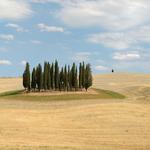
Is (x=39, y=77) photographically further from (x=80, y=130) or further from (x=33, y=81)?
(x=80, y=130)

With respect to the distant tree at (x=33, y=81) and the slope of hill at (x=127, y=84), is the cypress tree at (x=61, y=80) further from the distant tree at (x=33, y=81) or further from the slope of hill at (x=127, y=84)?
the slope of hill at (x=127, y=84)

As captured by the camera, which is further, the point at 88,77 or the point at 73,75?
the point at 88,77

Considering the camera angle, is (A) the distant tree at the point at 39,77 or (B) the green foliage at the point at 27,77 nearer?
(A) the distant tree at the point at 39,77

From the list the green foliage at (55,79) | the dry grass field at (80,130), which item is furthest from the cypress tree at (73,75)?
the dry grass field at (80,130)

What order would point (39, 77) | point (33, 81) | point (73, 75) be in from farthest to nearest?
point (73, 75), point (33, 81), point (39, 77)

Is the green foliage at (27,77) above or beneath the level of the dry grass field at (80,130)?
above

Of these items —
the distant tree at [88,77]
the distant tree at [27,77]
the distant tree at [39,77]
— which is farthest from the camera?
the distant tree at [88,77]

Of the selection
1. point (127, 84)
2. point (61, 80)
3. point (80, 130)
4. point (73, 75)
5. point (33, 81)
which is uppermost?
point (73, 75)

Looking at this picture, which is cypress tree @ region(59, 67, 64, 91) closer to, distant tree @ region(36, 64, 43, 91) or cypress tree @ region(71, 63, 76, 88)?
cypress tree @ region(71, 63, 76, 88)

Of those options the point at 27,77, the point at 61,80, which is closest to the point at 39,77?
the point at 27,77

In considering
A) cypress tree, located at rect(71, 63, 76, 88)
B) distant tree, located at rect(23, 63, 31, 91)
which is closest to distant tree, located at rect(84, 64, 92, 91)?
cypress tree, located at rect(71, 63, 76, 88)

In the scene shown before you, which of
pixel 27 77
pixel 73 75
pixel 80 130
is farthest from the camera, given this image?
pixel 73 75

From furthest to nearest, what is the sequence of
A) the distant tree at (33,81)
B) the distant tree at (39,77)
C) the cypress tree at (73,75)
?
1. the cypress tree at (73,75)
2. the distant tree at (33,81)
3. the distant tree at (39,77)

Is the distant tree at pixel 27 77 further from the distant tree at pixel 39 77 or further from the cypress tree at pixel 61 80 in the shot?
the cypress tree at pixel 61 80
